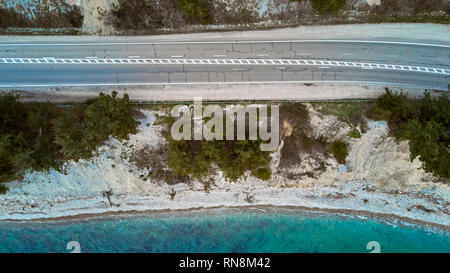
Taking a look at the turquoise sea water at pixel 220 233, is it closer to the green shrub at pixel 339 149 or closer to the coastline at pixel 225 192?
the coastline at pixel 225 192

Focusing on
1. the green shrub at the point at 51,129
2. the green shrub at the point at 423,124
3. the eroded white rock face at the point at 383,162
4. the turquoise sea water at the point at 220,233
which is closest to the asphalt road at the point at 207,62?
the green shrub at the point at 51,129

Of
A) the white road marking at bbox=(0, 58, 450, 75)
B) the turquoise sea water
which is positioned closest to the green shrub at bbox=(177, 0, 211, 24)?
the white road marking at bbox=(0, 58, 450, 75)

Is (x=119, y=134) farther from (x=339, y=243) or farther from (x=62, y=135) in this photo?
(x=339, y=243)

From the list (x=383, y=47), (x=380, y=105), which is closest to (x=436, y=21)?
(x=383, y=47)

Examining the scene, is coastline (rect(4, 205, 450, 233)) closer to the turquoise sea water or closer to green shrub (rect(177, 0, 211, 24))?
the turquoise sea water

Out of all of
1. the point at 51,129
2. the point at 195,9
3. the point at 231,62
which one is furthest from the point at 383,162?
the point at 51,129

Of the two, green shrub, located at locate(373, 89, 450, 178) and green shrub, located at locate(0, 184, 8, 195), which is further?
green shrub, located at locate(0, 184, 8, 195)
